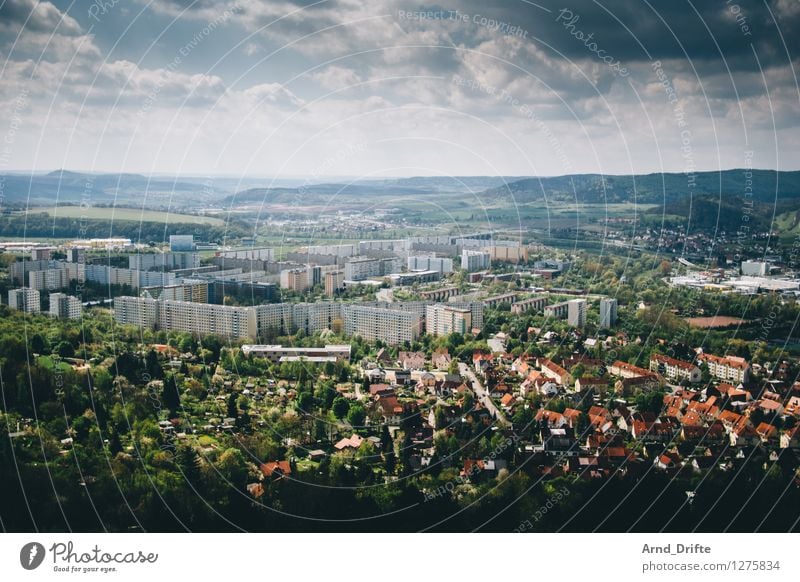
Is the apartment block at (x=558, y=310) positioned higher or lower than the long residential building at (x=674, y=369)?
higher

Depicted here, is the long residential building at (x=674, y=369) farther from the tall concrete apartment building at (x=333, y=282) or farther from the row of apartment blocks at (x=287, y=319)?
the tall concrete apartment building at (x=333, y=282)

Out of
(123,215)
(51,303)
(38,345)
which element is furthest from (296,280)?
(38,345)

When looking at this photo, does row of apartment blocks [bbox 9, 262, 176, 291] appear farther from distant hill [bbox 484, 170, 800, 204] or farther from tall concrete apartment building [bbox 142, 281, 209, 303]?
distant hill [bbox 484, 170, 800, 204]

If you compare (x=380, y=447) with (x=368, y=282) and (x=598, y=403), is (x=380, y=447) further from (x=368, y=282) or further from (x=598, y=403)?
(x=368, y=282)

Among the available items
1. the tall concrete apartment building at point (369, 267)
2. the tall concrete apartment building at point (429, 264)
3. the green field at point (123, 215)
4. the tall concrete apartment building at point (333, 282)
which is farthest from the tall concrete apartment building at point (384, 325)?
the green field at point (123, 215)

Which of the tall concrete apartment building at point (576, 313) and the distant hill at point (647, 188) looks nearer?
the tall concrete apartment building at point (576, 313)

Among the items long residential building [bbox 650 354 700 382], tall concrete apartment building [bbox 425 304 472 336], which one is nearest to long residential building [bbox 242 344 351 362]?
tall concrete apartment building [bbox 425 304 472 336]

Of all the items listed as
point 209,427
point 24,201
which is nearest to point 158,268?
point 24,201
